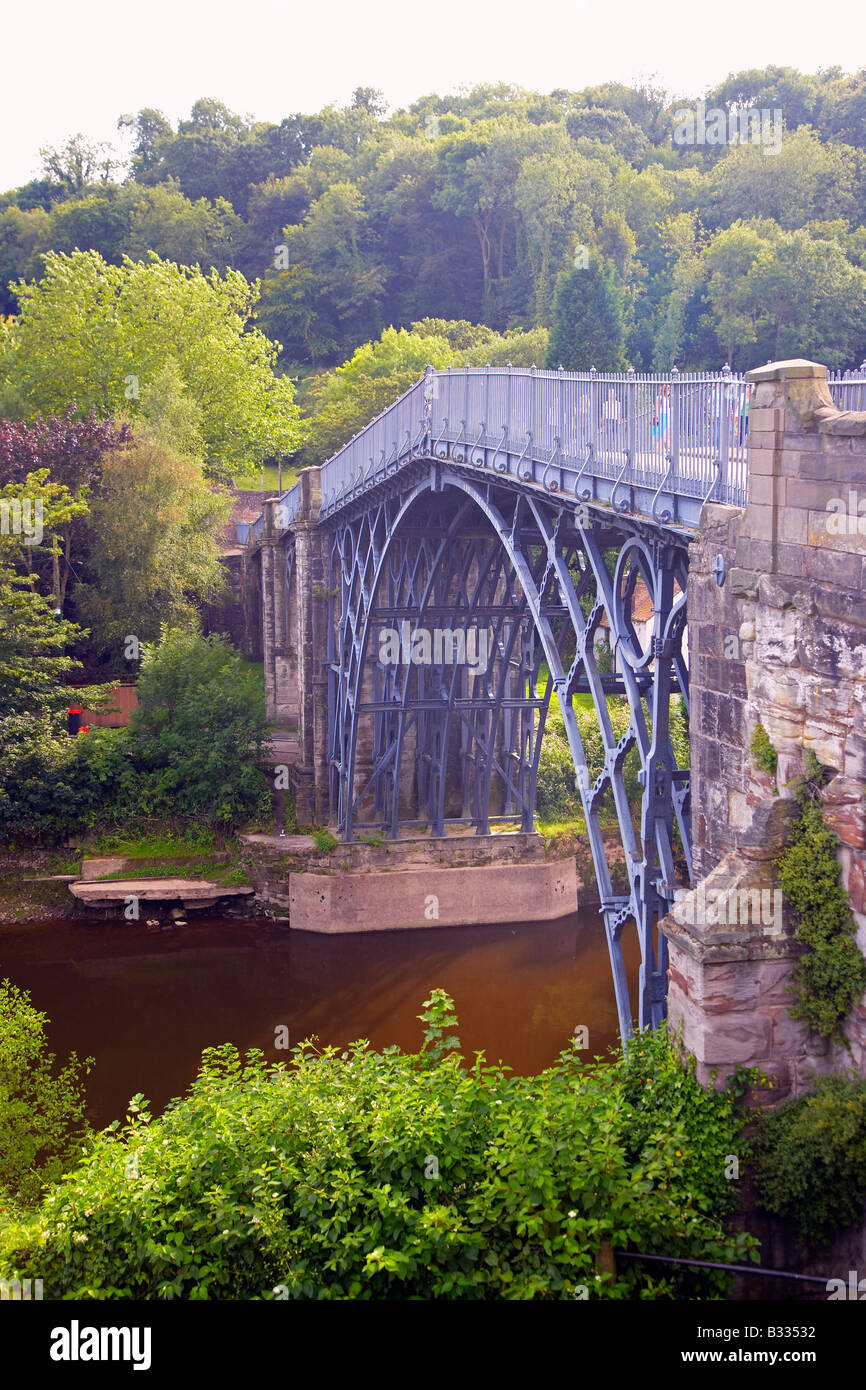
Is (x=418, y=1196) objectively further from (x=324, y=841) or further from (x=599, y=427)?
(x=324, y=841)

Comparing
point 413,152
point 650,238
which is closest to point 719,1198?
point 650,238

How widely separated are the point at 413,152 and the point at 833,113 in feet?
70.0

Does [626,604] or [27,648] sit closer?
[626,604]

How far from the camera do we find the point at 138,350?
42469 millimetres

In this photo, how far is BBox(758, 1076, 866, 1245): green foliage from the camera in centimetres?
764

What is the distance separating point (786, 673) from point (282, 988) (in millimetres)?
18651

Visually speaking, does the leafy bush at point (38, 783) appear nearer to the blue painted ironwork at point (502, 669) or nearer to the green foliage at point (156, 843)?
the green foliage at point (156, 843)

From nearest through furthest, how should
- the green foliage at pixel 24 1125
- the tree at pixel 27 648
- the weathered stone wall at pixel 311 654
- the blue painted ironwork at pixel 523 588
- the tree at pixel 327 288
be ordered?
1. the blue painted ironwork at pixel 523 588
2. the green foliage at pixel 24 1125
3. the tree at pixel 27 648
4. the weathered stone wall at pixel 311 654
5. the tree at pixel 327 288

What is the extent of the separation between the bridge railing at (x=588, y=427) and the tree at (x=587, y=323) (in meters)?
19.4

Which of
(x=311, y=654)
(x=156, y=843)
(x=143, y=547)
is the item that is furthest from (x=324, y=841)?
(x=143, y=547)

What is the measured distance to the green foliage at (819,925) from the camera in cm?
784

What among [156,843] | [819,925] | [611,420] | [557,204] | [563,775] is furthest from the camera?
[557,204]

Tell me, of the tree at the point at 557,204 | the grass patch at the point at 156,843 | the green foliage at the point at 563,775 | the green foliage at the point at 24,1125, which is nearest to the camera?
the green foliage at the point at 24,1125

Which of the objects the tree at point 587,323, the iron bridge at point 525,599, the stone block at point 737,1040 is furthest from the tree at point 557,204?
the stone block at point 737,1040
